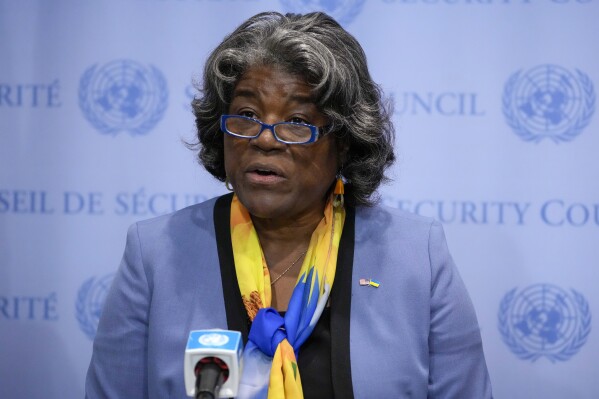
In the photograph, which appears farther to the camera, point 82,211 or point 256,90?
point 82,211

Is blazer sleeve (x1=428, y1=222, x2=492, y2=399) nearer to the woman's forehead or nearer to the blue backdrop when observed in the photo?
the woman's forehead

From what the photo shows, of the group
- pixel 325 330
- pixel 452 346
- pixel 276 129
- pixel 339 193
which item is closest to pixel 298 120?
pixel 276 129

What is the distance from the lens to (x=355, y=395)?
1788 millimetres

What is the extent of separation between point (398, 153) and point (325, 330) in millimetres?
877

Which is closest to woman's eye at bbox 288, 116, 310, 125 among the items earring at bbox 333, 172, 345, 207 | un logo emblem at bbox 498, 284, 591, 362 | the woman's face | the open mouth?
the woman's face

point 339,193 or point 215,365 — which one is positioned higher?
point 339,193

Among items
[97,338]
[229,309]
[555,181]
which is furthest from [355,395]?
[555,181]

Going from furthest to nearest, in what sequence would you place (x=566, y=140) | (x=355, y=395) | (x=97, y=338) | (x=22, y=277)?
(x=22, y=277) → (x=566, y=140) → (x=97, y=338) → (x=355, y=395)

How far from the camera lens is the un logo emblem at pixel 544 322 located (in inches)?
101

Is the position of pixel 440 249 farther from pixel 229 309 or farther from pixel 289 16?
pixel 289 16

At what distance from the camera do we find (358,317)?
6.18ft

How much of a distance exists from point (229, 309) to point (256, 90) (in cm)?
51

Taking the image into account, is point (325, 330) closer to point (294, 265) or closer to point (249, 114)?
point (294, 265)

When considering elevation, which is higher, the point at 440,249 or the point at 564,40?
the point at 564,40
